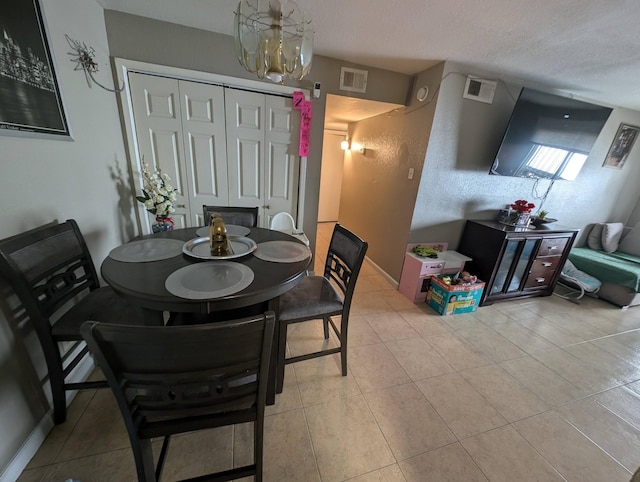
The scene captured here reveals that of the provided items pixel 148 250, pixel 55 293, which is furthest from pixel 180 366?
pixel 55 293

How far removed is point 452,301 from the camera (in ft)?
7.75

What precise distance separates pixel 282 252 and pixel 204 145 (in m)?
1.54

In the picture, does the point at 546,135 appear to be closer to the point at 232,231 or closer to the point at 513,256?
the point at 513,256

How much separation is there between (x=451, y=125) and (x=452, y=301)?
1.76 m

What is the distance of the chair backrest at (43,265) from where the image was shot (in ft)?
3.19

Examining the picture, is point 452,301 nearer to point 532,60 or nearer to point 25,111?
point 532,60

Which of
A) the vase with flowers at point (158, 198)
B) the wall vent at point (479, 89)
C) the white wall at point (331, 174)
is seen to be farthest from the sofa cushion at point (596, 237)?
the vase with flowers at point (158, 198)

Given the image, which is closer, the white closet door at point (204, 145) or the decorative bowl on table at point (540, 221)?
the white closet door at point (204, 145)

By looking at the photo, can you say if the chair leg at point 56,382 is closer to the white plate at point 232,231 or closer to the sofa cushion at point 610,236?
the white plate at point 232,231

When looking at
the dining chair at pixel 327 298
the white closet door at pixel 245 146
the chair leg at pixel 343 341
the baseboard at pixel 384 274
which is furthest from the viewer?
the baseboard at pixel 384 274

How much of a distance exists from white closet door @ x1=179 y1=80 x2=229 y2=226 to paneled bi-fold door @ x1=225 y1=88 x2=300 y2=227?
7cm

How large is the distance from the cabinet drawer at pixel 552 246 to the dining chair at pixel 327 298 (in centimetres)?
242

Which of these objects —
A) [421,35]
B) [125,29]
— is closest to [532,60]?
[421,35]

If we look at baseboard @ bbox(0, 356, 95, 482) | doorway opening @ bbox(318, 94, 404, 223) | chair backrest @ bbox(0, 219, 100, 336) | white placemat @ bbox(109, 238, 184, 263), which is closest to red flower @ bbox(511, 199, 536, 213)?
doorway opening @ bbox(318, 94, 404, 223)
